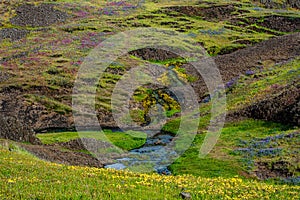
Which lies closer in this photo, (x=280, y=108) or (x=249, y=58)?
(x=280, y=108)

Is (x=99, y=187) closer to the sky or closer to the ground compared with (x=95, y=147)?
closer to the sky

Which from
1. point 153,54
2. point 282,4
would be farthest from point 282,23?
point 153,54

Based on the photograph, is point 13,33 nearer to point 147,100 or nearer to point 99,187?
point 147,100

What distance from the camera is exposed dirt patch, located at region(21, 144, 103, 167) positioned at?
45.8 m

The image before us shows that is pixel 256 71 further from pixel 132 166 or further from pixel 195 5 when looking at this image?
pixel 195 5

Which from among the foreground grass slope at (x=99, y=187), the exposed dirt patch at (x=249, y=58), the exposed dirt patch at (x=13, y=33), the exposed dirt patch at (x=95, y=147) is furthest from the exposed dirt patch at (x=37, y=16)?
the foreground grass slope at (x=99, y=187)

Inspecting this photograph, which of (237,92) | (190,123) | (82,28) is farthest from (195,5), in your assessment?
(190,123)

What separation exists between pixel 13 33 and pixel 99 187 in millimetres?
135780

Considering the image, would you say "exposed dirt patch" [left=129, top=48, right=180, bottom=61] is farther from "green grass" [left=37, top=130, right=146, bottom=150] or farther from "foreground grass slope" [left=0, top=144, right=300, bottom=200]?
"foreground grass slope" [left=0, top=144, right=300, bottom=200]

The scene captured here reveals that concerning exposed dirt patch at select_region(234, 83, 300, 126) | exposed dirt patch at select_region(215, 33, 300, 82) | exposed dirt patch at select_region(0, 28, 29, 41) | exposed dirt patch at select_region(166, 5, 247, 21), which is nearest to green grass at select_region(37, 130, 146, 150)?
exposed dirt patch at select_region(234, 83, 300, 126)

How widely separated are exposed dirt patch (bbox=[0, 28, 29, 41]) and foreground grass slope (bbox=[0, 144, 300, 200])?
124307 millimetres

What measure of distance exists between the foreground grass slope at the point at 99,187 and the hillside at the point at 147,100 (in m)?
0.08

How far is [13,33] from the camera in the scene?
14512cm

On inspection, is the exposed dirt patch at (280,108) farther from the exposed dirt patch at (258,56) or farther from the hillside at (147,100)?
the exposed dirt patch at (258,56)
